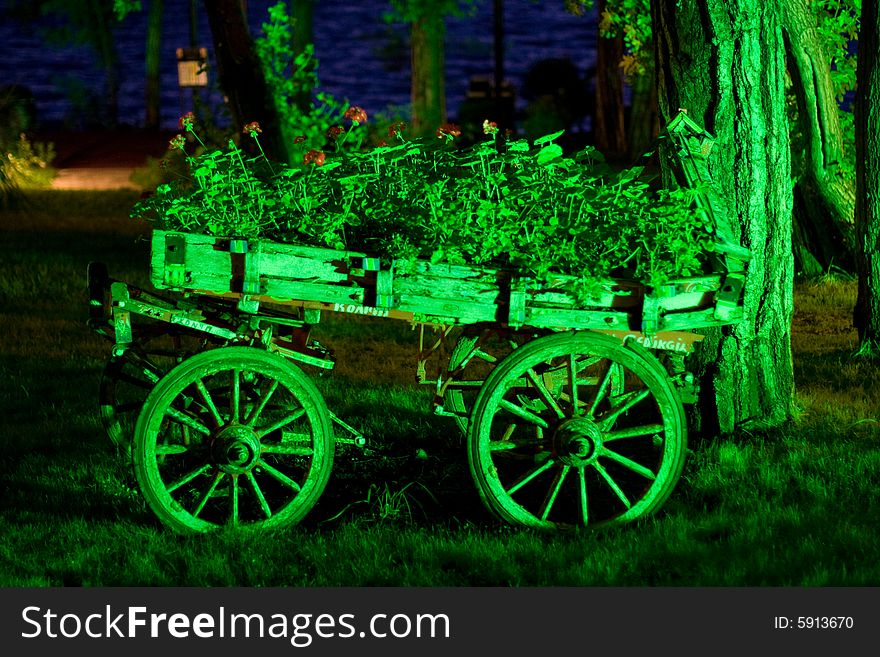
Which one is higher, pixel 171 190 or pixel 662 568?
pixel 171 190

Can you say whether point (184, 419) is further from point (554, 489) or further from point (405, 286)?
point (554, 489)

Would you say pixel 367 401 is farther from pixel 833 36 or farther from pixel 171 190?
pixel 833 36

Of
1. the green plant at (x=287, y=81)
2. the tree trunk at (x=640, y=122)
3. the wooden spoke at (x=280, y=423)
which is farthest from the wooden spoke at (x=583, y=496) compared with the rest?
the tree trunk at (x=640, y=122)

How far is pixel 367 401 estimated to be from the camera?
7.88 m

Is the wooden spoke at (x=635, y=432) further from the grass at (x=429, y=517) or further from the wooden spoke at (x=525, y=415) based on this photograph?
the grass at (x=429, y=517)

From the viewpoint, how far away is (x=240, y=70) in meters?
15.1

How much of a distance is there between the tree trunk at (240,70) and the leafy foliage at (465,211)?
981 centimetres

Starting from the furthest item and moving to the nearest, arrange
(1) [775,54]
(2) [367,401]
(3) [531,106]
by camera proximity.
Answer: (3) [531,106] < (2) [367,401] < (1) [775,54]

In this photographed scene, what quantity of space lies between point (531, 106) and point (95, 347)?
21.1m

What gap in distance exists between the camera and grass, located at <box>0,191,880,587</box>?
5.06 metres

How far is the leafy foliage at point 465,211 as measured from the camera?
5.20 meters

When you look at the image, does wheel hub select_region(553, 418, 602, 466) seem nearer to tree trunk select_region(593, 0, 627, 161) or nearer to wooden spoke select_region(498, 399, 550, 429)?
wooden spoke select_region(498, 399, 550, 429)

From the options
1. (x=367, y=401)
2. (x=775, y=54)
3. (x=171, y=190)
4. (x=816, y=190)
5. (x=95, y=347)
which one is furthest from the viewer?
(x=816, y=190)

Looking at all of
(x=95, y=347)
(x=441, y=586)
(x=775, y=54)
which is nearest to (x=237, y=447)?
(x=441, y=586)
